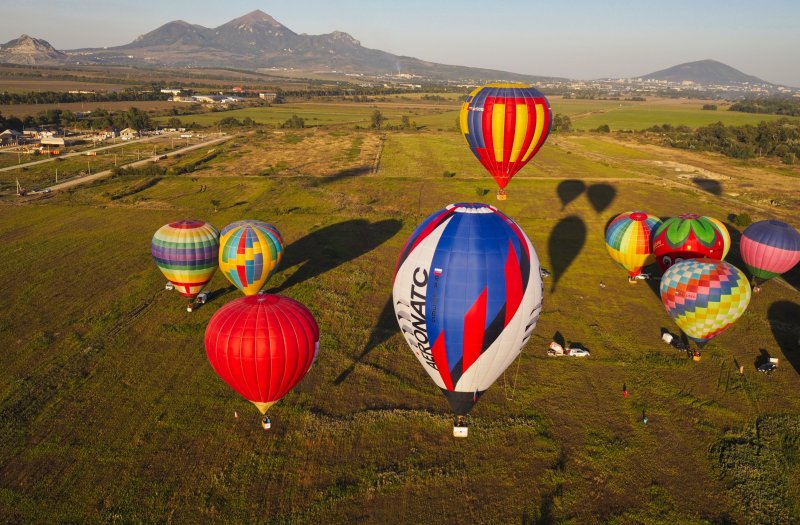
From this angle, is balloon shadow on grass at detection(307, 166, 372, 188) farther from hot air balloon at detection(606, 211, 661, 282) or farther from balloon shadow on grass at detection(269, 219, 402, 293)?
hot air balloon at detection(606, 211, 661, 282)

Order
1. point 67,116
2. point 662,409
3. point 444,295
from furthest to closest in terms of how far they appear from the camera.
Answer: point 67,116, point 662,409, point 444,295

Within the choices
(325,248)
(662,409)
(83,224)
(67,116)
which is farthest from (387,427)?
(67,116)

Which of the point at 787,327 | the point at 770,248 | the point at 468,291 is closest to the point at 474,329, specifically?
the point at 468,291

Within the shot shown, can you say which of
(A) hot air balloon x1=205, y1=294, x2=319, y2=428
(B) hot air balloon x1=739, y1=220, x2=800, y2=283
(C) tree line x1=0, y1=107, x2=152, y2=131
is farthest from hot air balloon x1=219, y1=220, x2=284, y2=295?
(C) tree line x1=0, y1=107, x2=152, y2=131

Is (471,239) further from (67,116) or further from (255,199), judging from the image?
(67,116)

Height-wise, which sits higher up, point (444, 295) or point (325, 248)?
point (444, 295)

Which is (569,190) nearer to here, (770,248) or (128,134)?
(770,248)
